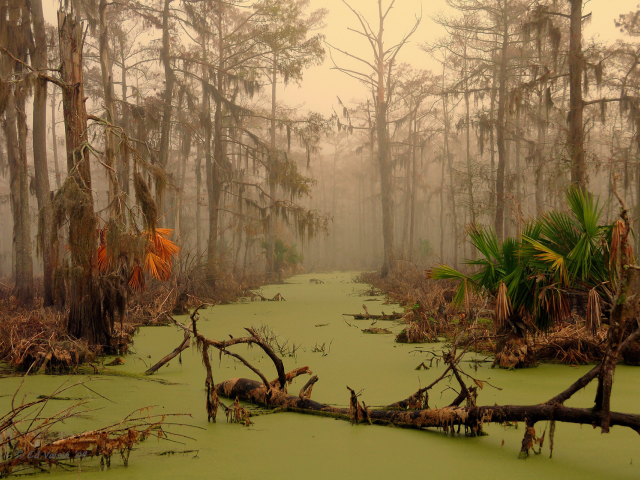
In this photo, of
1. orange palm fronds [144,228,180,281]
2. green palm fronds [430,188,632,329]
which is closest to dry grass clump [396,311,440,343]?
green palm fronds [430,188,632,329]

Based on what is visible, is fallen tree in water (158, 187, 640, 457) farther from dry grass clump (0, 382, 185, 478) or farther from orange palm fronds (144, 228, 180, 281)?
orange palm fronds (144, 228, 180, 281)

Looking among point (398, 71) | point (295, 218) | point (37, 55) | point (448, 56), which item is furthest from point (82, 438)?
point (398, 71)

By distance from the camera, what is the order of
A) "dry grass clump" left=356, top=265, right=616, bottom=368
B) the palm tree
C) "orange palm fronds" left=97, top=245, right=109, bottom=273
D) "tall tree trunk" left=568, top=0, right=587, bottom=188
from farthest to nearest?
"tall tree trunk" left=568, top=0, right=587, bottom=188
"orange palm fronds" left=97, top=245, right=109, bottom=273
"dry grass clump" left=356, top=265, right=616, bottom=368
the palm tree

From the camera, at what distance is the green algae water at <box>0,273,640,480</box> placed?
8.48ft

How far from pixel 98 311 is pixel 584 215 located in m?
5.26

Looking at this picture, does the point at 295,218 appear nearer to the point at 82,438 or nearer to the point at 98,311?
the point at 98,311

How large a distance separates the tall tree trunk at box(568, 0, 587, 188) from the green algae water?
578 centimetres

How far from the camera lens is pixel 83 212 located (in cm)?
529

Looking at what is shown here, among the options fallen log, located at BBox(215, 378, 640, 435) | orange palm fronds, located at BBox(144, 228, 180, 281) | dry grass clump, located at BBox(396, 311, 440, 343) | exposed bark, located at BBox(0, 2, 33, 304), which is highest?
exposed bark, located at BBox(0, 2, 33, 304)

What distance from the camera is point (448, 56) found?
2228 cm

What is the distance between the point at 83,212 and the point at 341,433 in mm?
3735

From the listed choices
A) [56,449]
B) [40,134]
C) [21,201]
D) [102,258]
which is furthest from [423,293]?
[56,449]

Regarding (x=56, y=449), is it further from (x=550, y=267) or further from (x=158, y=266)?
(x=158, y=266)

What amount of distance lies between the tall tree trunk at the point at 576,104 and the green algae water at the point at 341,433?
5775 mm
